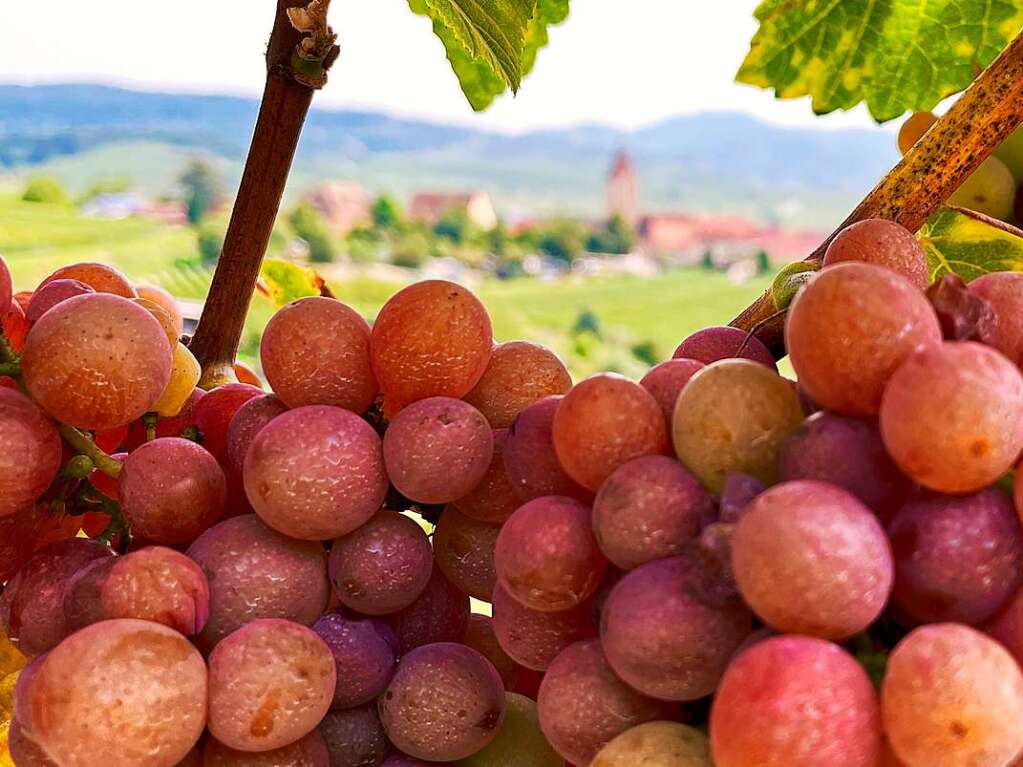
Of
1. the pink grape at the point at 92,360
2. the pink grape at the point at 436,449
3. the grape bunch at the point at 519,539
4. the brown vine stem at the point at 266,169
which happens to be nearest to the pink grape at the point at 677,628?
the grape bunch at the point at 519,539

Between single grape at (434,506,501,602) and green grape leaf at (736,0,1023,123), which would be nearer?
single grape at (434,506,501,602)

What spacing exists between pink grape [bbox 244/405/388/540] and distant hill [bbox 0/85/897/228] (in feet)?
12.9

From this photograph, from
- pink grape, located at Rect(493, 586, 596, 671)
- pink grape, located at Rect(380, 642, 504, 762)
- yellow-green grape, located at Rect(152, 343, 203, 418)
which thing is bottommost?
pink grape, located at Rect(380, 642, 504, 762)

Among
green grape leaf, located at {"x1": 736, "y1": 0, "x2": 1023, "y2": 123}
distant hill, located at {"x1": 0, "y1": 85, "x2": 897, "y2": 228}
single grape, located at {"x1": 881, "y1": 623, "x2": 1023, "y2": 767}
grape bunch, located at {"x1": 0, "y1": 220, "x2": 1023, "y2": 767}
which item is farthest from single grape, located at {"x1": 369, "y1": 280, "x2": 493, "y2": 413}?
distant hill, located at {"x1": 0, "y1": 85, "x2": 897, "y2": 228}

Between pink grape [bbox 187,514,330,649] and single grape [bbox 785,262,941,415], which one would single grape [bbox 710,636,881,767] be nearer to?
single grape [bbox 785,262,941,415]

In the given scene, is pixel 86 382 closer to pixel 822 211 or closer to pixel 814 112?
pixel 814 112

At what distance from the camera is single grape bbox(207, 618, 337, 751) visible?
374 millimetres

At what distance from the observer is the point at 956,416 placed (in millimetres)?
292

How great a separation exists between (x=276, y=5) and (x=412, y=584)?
0.35 meters

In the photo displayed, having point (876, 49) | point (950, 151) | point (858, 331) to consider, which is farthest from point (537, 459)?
point (876, 49)

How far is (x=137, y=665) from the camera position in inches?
14.2

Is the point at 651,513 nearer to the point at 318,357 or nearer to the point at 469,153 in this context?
the point at 318,357

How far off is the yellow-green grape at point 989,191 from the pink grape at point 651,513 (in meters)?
0.36

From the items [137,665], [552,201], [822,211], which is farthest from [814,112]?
[822,211]
